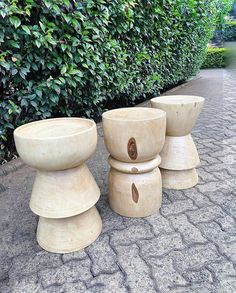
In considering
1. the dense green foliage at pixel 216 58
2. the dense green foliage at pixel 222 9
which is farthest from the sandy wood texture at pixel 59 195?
the dense green foliage at pixel 216 58

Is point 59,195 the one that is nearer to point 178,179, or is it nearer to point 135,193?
point 135,193

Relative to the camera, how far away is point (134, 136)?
140 centimetres

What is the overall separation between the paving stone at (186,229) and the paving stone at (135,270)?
285mm

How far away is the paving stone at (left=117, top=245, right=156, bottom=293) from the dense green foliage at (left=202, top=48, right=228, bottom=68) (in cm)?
1097

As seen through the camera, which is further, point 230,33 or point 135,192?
point 230,33

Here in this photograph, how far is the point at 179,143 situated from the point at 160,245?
75 centimetres

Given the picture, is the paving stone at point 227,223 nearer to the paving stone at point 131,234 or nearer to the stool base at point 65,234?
the paving stone at point 131,234

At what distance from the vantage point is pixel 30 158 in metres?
1.17

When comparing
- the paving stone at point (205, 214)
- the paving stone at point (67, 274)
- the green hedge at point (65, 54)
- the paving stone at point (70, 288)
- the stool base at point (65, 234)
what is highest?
the green hedge at point (65, 54)

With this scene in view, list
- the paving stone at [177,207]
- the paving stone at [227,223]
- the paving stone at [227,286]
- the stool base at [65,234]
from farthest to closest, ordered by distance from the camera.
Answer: the paving stone at [177,207], the paving stone at [227,223], the stool base at [65,234], the paving stone at [227,286]

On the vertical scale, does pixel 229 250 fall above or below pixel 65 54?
below

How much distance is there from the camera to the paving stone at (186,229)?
4.48 feet

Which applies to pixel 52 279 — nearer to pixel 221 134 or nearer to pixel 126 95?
pixel 221 134

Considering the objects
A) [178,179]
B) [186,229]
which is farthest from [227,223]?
[178,179]
